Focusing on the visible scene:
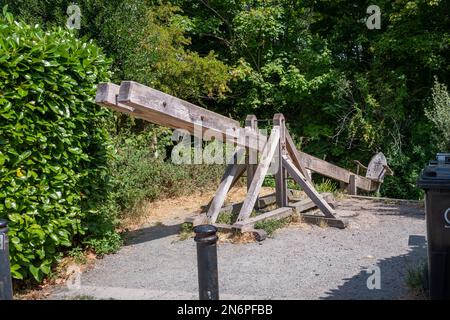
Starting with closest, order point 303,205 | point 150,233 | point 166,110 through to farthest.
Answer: point 166,110, point 150,233, point 303,205

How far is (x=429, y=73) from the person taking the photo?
12570mm

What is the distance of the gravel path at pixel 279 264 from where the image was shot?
4.54 m

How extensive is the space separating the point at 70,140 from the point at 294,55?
9.99 m

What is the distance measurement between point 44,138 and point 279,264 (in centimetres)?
290

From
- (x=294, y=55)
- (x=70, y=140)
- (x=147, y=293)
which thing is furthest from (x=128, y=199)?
(x=294, y=55)

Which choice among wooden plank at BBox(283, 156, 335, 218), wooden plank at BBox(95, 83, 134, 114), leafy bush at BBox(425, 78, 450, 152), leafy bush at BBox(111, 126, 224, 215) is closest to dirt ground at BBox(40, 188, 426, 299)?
wooden plank at BBox(283, 156, 335, 218)

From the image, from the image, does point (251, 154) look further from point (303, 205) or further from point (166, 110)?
point (166, 110)

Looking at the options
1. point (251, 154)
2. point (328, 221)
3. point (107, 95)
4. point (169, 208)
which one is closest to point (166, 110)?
point (107, 95)

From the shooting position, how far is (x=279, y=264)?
5.37m

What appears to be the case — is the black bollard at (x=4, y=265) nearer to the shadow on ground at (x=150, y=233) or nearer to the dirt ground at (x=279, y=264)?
the dirt ground at (x=279, y=264)

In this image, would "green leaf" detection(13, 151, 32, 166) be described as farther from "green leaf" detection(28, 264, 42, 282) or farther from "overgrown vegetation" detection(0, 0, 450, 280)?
"green leaf" detection(28, 264, 42, 282)

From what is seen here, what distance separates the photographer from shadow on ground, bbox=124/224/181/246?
21.7ft

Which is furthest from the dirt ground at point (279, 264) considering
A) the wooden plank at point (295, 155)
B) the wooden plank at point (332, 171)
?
the wooden plank at point (332, 171)

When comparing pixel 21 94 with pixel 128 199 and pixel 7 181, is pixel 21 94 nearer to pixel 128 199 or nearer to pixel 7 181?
pixel 7 181
